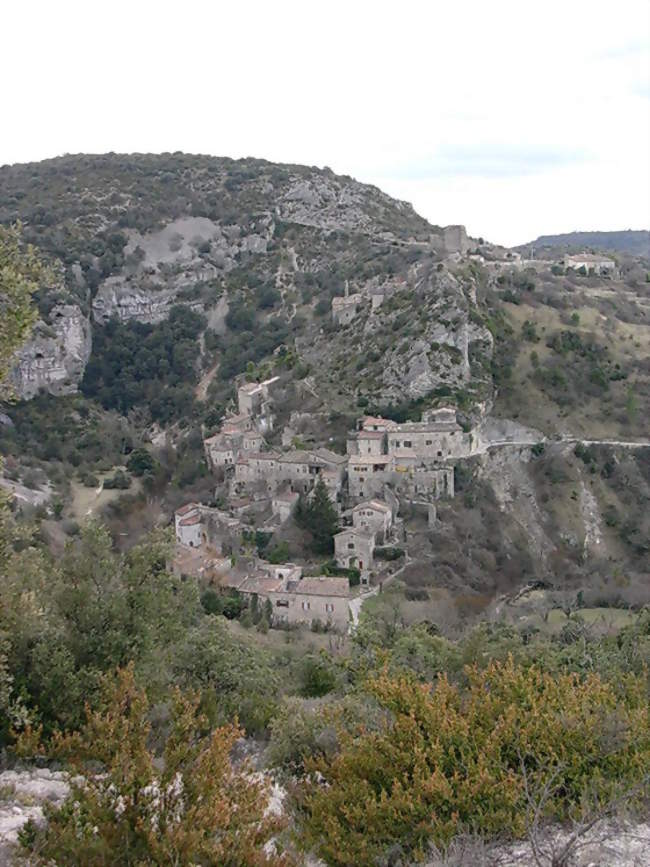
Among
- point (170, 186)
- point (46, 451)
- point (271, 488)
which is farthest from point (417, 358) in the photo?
point (170, 186)

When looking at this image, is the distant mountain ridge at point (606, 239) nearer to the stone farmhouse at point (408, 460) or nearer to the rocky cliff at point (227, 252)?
the rocky cliff at point (227, 252)

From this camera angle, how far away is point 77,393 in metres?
66.8

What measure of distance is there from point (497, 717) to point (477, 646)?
36.9 ft

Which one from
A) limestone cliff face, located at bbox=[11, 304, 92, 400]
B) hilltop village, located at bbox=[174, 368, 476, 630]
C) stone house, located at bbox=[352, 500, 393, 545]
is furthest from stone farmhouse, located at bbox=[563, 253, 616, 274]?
stone house, located at bbox=[352, 500, 393, 545]

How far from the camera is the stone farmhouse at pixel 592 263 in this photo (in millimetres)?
81312

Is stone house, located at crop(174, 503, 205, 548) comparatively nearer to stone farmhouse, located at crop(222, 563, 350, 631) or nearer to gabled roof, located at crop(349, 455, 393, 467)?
stone farmhouse, located at crop(222, 563, 350, 631)

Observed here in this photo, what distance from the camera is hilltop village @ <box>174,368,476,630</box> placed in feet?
127

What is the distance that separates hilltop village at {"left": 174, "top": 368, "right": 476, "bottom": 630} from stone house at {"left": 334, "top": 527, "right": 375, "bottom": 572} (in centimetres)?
5

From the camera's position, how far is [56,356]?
66688 millimetres

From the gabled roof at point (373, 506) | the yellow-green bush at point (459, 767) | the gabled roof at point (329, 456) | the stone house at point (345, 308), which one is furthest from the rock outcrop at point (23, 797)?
the stone house at point (345, 308)

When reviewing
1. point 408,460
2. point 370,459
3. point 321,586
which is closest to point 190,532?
point 370,459

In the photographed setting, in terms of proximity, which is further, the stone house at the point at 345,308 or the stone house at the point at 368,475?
the stone house at the point at 345,308

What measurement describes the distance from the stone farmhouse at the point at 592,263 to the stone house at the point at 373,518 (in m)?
48.9

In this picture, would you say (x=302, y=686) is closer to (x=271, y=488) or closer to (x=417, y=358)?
(x=271, y=488)
